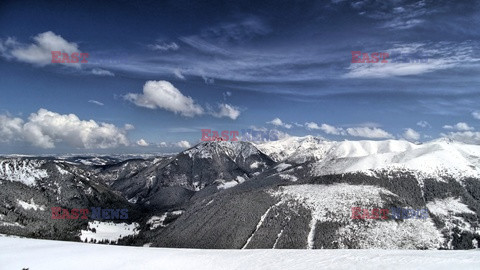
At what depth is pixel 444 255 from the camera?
30.5 m

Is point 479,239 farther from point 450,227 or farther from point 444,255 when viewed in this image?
point 444,255

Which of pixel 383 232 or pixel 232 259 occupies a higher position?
pixel 232 259

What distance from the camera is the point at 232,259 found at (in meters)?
35.8

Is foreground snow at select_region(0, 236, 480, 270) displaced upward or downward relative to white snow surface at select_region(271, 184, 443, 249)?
upward

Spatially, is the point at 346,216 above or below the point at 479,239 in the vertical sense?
above

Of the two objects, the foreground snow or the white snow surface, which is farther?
the white snow surface

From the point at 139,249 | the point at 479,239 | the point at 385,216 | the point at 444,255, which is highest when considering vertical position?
the point at 444,255

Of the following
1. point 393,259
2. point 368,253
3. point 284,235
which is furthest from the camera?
point 284,235

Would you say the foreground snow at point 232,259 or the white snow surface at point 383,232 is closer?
the foreground snow at point 232,259

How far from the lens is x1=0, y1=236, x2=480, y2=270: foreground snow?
29297 millimetres

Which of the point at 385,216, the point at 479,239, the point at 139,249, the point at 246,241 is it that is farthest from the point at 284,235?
the point at 139,249

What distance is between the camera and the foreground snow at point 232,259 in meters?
29.3

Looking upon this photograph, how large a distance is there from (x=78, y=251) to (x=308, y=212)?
172 meters

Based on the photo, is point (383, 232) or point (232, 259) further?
point (383, 232)
